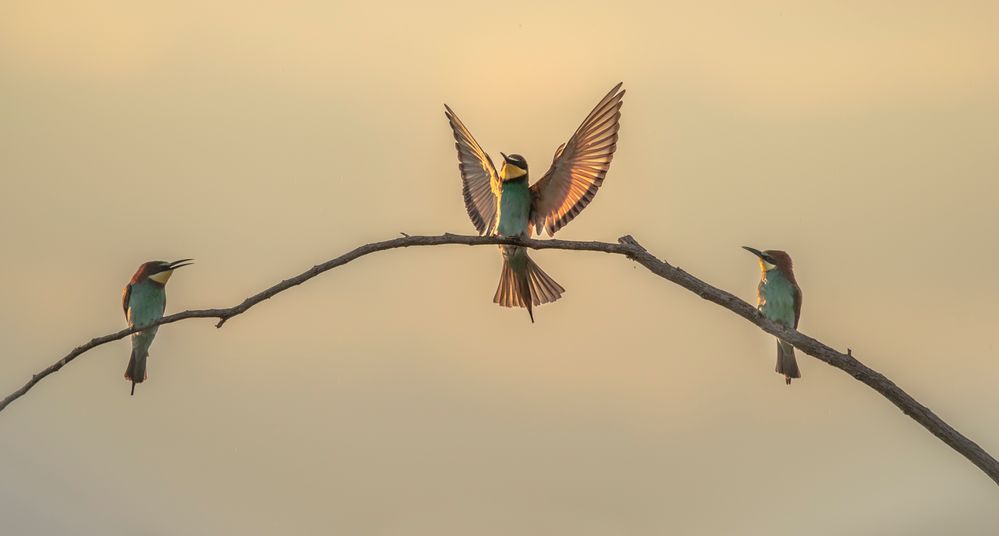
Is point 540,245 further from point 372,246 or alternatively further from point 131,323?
point 131,323

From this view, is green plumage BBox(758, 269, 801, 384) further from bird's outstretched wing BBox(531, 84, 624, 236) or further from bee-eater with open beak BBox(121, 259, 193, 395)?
bee-eater with open beak BBox(121, 259, 193, 395)

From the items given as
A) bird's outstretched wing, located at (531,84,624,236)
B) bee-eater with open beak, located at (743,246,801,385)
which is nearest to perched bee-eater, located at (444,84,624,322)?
bird's outstretched wing, located at (531,84,624,236)

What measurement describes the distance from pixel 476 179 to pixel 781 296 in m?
1.56

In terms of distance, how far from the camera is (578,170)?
469cm

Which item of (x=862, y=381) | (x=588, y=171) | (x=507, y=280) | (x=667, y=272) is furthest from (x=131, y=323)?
(x=862, y=381)

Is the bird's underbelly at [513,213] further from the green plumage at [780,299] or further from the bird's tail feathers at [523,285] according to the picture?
the green plumage at [780,299]

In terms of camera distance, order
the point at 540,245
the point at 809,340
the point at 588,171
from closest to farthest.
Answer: the point at 809,340, the point at 540,245, the point at 588,171

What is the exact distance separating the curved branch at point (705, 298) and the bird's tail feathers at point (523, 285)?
58.5 inches

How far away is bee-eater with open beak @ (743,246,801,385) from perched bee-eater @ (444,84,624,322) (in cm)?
125

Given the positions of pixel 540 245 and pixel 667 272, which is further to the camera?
pixel 540 245

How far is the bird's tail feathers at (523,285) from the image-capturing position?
4711 mm

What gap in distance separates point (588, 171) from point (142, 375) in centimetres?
234

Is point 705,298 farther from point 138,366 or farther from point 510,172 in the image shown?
point 138,366

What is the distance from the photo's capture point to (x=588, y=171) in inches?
184
